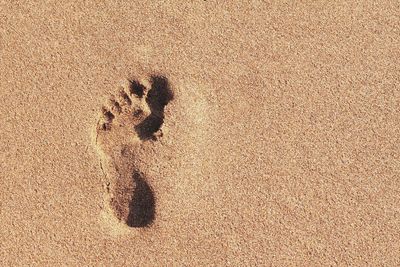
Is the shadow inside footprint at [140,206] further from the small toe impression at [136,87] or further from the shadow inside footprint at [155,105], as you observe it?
the small toe impression at [136,87]

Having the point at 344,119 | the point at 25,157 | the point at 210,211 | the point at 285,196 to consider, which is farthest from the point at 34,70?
the point at 344,119

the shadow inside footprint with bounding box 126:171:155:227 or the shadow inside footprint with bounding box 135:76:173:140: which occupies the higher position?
the shadow inside footprint with bounding box 135:76:173:140

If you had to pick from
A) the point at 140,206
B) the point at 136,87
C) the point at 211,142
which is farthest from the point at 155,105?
the point at 140,206

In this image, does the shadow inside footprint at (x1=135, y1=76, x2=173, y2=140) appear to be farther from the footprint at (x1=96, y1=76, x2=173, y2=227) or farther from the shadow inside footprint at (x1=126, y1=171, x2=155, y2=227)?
the shadow inside footprint at (x1=126, y1=171, x2=155, y2=227)

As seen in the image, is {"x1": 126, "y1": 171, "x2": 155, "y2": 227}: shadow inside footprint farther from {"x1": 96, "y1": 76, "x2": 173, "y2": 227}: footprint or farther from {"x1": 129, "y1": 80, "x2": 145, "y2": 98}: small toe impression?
{"x1": 129, "y1": 80, "x2": 145, "y2": 98}: small toe impression

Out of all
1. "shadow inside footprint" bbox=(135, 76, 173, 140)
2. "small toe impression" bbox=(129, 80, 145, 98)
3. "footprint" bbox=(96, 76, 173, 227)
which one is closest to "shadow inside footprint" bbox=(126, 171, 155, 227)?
"footprint" bbox=(96, 76, 173, 227)

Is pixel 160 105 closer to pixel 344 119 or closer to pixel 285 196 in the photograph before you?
pixel 285 196

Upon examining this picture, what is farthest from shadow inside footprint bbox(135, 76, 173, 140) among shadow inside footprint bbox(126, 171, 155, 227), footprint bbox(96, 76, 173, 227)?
shadow inside footprint bbox(126, 171, 155, 227)

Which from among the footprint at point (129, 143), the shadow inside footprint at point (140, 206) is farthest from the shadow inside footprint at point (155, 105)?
the shadow inside footprint at point (140, 206)
